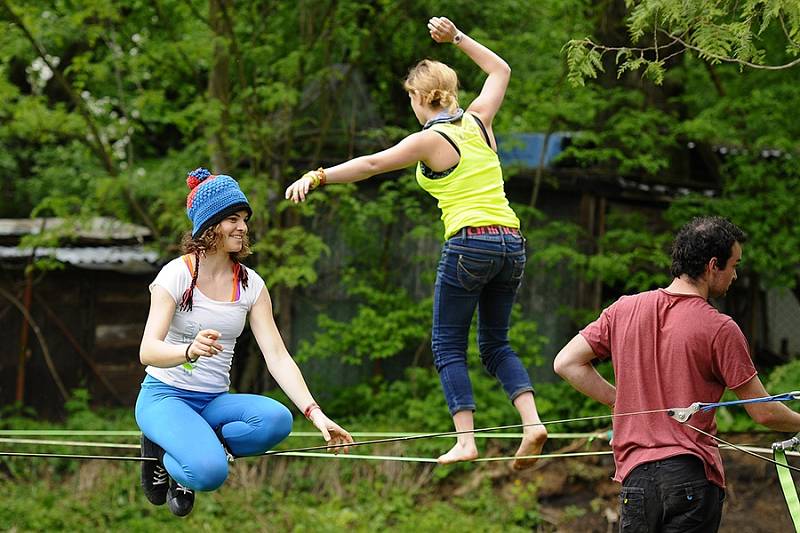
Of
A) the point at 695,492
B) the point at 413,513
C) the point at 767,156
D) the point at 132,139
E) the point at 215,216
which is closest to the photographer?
the point at 695,492

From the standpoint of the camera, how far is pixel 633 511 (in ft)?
12.2

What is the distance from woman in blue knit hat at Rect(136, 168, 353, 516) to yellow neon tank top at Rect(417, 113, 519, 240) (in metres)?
0.87

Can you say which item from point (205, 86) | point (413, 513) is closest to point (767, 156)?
point (413, 513)

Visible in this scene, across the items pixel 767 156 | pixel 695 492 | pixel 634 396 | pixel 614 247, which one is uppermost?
pixel 767 156

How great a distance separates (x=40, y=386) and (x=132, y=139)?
10.5ft

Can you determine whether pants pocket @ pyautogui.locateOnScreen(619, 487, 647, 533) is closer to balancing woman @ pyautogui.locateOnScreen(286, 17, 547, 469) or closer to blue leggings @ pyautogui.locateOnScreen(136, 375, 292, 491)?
balancing woman @ pyautogui.locateOnScreen(286, 17, 547, 469)

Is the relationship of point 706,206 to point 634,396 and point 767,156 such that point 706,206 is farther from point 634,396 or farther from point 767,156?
point 634,396

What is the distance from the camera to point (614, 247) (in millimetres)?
10875

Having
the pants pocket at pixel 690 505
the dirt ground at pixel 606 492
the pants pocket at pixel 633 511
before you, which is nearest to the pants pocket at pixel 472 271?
the pants pocket at pixel 633 511

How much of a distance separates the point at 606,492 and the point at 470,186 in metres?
5.86

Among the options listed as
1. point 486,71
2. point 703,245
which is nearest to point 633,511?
point 703,245

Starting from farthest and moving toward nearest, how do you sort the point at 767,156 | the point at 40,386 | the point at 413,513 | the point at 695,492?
the point at 40,386 → the point at 767,156 → the point at 413,513 → the point at 695,492

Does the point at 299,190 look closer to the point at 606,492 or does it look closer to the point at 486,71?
the point at 486,71

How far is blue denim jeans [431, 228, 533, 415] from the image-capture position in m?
4.74
